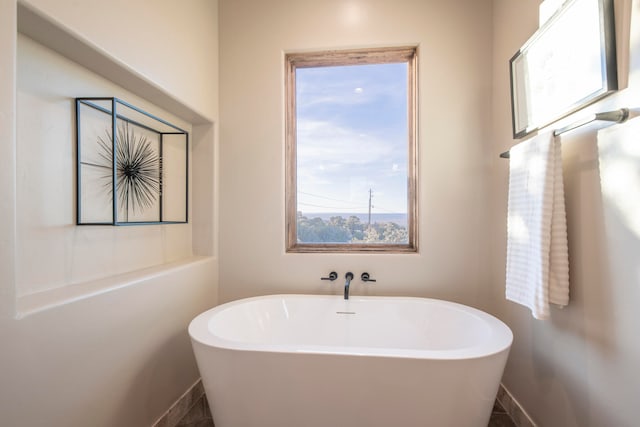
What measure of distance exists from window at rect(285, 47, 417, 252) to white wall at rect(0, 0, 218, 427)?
766 millimetres

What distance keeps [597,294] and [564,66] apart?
924 mm

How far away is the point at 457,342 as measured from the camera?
1668mm

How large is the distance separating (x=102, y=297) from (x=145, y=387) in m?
0.57

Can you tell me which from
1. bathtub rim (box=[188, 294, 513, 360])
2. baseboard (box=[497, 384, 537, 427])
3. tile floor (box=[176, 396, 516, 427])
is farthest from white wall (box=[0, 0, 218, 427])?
baseboard (box=[497, 384, 537, 427])

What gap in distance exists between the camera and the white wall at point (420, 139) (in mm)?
2008

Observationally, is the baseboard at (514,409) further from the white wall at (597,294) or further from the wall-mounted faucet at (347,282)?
the wall-mounted faucet at (347,282)

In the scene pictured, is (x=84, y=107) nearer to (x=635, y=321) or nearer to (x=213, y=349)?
(x=213, y=349)

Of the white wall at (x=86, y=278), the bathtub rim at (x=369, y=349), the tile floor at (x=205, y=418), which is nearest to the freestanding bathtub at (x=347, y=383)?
the bathtub rim at (x=369, y=349)

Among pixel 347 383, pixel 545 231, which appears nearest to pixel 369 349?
pixel 347 383

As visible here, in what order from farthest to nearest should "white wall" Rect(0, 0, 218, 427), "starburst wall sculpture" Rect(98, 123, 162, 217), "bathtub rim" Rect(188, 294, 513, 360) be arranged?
"starburst wall sculpture" Rect(98, 123, 162, 217) → "bathtub rim" Rect(188, 294, 513, 360) → "white wall" Rect(0, 0, 218, 427)

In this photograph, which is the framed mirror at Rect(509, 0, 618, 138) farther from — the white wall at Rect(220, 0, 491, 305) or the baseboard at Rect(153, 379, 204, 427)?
the baseboard at Rect(153, 379, 204, 427)

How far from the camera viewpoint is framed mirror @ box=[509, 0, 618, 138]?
1028 millimetres

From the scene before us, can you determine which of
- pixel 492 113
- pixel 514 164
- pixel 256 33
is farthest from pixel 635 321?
pixel 256 33

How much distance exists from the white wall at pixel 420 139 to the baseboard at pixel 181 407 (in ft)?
1.96
